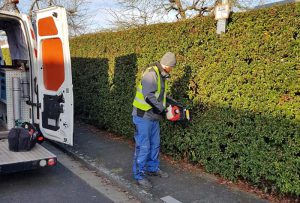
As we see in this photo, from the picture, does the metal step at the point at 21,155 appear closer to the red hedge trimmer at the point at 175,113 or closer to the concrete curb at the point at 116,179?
the concrete curb at the point at 116,179

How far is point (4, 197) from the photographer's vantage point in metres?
4.43

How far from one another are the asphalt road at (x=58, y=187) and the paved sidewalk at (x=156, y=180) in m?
0.19

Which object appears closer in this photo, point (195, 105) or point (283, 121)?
point (283, 121)

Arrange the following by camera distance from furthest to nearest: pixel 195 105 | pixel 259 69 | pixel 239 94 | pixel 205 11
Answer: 1. pixel 205 11
2. pixel 195 105
3. pixel 239 94
4. pixel 259 69

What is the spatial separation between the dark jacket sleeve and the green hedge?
37.9 inches

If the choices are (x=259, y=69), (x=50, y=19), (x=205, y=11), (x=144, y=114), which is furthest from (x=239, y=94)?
(x=205, y=11)

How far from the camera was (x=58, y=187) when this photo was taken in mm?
4871

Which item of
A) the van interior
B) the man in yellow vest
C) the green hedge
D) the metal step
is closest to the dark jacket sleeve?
the man in yellow vest

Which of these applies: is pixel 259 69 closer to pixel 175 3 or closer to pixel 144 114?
pixel 144 114

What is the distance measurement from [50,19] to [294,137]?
404 centimetres

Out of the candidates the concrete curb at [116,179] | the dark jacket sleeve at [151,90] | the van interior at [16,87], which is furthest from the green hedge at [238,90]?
the van interior at [16,87]

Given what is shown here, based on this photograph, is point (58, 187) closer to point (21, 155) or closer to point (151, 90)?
point (21, 155)

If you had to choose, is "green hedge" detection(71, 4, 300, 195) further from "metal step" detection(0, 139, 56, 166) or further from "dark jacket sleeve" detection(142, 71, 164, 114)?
"metal step" detection(0, 139, 56, 166)

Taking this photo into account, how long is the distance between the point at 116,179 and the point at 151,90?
1573 millimetres
